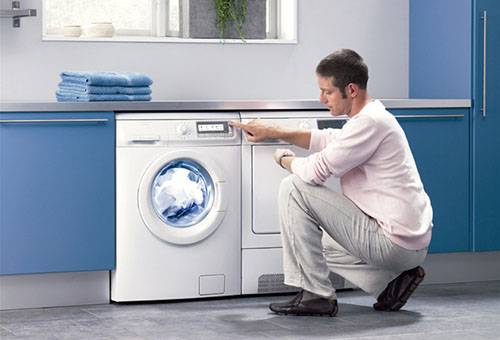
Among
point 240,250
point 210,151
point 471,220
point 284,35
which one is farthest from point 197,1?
point 471,220

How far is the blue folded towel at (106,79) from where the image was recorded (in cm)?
434

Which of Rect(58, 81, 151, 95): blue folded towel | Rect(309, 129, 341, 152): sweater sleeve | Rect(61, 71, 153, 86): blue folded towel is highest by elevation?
Rect(61, 71, 153, 86): blue folded towel

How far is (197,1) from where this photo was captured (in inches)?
202

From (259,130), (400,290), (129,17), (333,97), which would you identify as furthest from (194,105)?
(400,290)

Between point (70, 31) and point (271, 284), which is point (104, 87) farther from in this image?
point (271, 284)

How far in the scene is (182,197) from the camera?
14.7 ft

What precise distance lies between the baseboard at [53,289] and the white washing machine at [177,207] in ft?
0.22

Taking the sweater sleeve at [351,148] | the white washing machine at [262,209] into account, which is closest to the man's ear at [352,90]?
the sweater sleeve at [351,148]

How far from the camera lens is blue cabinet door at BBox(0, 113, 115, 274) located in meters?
4.19

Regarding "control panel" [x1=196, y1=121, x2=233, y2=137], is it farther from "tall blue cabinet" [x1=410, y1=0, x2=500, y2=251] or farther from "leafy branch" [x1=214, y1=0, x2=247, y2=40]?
"tall blue cabinet" [x1=410, y1=0, x2=500, y2=251]

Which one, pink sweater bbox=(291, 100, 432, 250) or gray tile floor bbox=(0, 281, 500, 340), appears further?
pink sweater bbox=(291, 100, 432, 250)

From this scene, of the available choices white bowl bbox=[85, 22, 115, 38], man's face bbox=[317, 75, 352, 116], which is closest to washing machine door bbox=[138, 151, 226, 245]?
man's face bbox=[317, 75, 352, 116]

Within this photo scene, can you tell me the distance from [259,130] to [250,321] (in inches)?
32.5

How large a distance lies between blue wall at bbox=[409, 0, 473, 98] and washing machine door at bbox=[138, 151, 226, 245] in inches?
53.6
